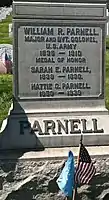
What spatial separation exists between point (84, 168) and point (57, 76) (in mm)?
1247

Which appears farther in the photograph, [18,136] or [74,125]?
[74,125]

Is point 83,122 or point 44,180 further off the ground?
point 83,122

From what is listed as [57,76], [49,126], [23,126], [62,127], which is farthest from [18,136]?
[57,76]

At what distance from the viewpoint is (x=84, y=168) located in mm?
5781

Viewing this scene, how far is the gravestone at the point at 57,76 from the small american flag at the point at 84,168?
717 millimetres

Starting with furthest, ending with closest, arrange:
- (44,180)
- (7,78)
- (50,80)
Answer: (7,78), (50,80), (44,180)

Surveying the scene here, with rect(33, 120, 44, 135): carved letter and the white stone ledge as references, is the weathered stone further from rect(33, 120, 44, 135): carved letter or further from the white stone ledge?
rect(33, 120, 44, 135): carved letter

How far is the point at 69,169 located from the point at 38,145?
83cm

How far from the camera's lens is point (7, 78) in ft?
46.0

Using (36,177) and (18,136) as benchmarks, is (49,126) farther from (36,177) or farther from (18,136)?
(36,177)

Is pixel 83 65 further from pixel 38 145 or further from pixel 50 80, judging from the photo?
pixel 38 145

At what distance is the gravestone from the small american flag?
2.35 ft

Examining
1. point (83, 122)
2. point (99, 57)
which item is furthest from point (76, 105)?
point (99, 57)

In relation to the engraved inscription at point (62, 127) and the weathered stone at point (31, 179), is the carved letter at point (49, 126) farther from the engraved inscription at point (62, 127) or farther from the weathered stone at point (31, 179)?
the weathered stone at point (31, 179)
